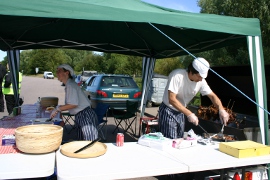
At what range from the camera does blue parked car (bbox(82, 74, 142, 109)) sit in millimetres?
7918

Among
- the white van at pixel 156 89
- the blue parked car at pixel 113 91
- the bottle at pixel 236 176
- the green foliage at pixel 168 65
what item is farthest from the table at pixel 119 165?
the green foliage at pixel 168 65

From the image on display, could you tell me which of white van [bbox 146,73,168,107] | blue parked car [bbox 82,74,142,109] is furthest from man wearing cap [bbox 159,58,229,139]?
white van [bbox 146,73,168,107]

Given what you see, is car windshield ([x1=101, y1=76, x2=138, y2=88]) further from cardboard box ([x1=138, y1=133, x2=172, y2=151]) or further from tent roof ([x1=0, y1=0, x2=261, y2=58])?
cardboard box ([x1=138, y1=133, x2=172, y2=151])

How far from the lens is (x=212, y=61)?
1245cm

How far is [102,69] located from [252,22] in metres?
45.5

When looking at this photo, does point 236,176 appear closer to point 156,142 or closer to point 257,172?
point 257,172

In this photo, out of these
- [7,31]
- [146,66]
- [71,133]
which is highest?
[7,31]

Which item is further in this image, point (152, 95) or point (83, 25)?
point (152, 95)

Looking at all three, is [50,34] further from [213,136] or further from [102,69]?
[102,69]

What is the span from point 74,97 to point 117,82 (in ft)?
17.0

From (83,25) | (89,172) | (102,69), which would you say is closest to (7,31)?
(83,25)

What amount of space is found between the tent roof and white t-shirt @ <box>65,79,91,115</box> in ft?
2.97

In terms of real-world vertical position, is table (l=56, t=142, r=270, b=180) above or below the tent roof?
below

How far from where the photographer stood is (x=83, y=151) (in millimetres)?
2213
